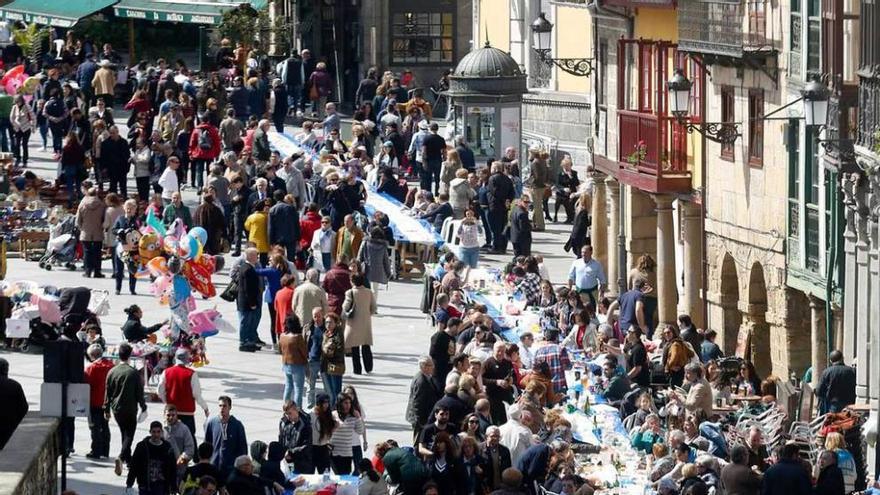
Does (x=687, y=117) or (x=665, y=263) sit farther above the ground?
(x=687, y=117)

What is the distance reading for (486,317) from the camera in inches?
1240

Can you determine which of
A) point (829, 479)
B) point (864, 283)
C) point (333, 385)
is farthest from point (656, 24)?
point (829, 479)

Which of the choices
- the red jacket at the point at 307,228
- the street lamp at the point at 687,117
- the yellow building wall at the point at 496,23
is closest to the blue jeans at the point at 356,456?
the street lamp at the point at 687,117

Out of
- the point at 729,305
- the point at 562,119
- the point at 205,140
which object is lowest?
the point at 729,305

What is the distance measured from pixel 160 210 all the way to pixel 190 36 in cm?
2935

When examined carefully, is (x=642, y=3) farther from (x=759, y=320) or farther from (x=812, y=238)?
(x=812, y=238)

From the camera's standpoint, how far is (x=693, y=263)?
40.1m

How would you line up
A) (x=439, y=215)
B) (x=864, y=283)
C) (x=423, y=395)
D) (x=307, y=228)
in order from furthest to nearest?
(x=439, y=215), (x=307, y=228), (x=864, y=283), (x=423, y=395)

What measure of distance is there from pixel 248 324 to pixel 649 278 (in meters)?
9.14

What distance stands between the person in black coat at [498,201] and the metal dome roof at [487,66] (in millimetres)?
4744

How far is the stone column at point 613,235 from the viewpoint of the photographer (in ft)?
146

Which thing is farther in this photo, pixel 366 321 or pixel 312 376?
pixel 366 321

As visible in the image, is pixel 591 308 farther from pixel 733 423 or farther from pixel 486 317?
pixel 733 423

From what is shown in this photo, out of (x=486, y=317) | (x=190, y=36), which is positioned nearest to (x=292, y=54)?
(x=190, y=36)
